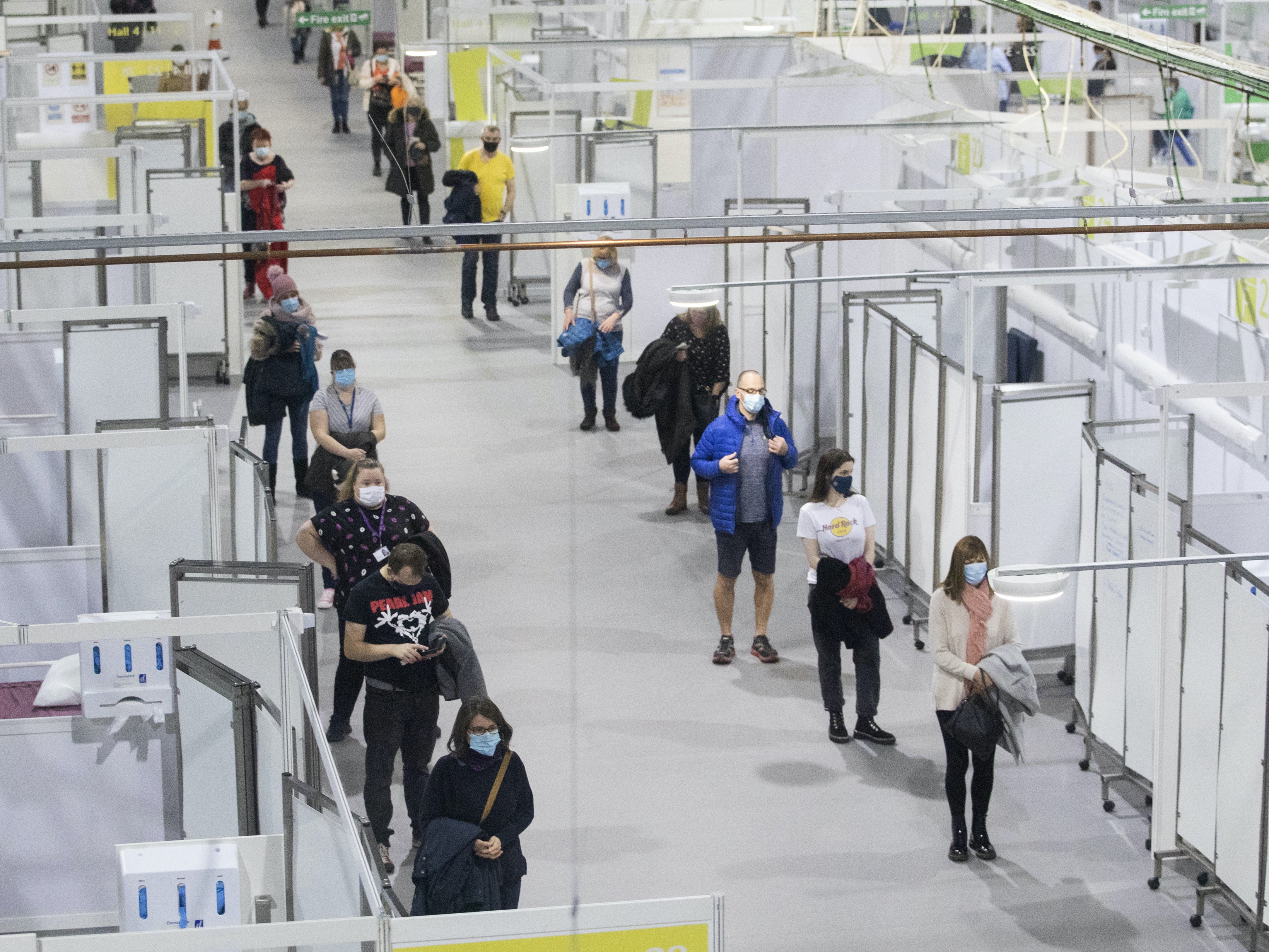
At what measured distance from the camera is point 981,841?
581cm

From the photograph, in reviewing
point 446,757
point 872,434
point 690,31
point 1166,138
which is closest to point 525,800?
point 446,757

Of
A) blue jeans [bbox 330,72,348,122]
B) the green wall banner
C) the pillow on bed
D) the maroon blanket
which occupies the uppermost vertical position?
the green wall banner

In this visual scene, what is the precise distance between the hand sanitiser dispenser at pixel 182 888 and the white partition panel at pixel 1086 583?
372 cm

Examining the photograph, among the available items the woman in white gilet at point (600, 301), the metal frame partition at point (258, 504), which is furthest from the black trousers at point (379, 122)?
the metal frame partition at point (258, 504)

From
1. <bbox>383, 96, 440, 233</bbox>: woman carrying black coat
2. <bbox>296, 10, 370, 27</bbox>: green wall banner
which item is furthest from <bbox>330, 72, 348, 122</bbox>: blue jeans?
<bbox>383, 96, 440, 233</bbox>: woman carrying black coat

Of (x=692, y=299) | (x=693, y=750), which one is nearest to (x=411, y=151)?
(x=692, y=299)

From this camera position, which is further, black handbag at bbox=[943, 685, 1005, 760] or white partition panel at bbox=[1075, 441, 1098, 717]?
white partition panel at bbox=[1075, 441, 1098, 717]

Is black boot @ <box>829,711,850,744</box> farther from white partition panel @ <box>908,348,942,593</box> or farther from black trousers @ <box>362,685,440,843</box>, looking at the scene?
black trousers @ <box>362,685,440,843</box>

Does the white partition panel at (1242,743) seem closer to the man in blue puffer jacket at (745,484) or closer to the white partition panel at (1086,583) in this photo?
the white partition panel at (1086,583)

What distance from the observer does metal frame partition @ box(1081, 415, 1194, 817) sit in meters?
6.09

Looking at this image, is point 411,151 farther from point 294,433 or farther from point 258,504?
point 258,504

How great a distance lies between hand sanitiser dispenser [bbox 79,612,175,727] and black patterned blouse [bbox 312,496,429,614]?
1281 mm

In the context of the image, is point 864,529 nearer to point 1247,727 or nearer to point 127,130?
point 1247,727

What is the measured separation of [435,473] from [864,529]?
13.0ft
